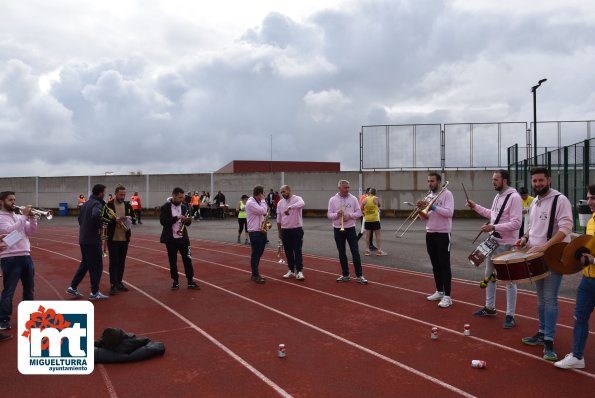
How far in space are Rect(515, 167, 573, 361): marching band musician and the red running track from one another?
1.13 feet

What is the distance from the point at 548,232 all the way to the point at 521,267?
1.52ft

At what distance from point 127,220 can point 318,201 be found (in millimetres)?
20935

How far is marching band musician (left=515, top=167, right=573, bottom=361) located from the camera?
4660 mm

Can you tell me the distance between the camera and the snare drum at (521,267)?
15.5 ft

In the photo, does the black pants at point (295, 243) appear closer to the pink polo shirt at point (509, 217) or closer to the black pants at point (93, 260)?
the black pants at point (93, 260)

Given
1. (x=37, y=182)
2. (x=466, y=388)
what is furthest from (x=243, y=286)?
(x=37, y=182)

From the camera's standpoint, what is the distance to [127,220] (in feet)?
26.2

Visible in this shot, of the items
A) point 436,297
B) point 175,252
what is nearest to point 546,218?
point 436,297

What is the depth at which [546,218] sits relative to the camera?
481 cm

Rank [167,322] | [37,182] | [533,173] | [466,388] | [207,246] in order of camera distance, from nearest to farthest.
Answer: [466,388] → [533,173] → [167,322] → [207,246] → [37,182]

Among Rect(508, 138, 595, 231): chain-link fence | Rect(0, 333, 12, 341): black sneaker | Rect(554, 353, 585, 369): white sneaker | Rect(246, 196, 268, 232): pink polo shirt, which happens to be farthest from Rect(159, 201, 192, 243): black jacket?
Rect(508, 138, 595, 231): chain-link fence

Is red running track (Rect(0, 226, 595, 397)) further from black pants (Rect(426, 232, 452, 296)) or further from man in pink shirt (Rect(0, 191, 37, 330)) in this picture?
man in pink shirt (Rect(0, 191, 37, 330))

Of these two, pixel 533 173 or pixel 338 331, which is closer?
pixel 533 173

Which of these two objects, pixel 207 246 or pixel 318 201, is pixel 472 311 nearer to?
pixel 207 246
